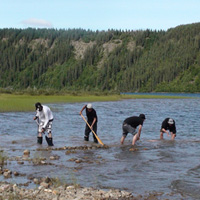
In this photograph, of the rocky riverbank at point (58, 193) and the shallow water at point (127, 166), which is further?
the shallow water at point (127, 166)

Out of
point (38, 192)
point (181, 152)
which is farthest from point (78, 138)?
point (38, 192)

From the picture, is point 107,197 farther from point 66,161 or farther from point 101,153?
point 101,153

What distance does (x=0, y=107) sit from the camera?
1710 inches

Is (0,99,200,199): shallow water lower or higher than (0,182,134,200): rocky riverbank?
lower

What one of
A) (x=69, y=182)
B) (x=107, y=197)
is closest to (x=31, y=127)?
(x=69, y=182)

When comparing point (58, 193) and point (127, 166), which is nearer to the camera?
point (58, 193)

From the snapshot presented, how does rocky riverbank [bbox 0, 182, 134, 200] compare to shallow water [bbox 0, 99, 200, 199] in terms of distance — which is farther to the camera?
shallow water [bbox 0, 99, 200, 199]

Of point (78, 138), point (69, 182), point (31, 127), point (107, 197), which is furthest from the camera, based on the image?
point (31, 127)

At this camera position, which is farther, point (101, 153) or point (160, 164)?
point (101, 153)

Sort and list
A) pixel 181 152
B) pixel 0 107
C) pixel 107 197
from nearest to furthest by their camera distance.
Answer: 1. pixel 107 197
2. pixel 181 152
3. pixel 0 107

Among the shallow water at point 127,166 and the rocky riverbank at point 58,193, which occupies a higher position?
the rocky riverbank at point 58,193

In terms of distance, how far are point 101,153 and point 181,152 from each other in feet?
12.7

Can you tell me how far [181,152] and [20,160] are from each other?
299 inches

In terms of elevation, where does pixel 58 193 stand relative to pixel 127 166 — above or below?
above
